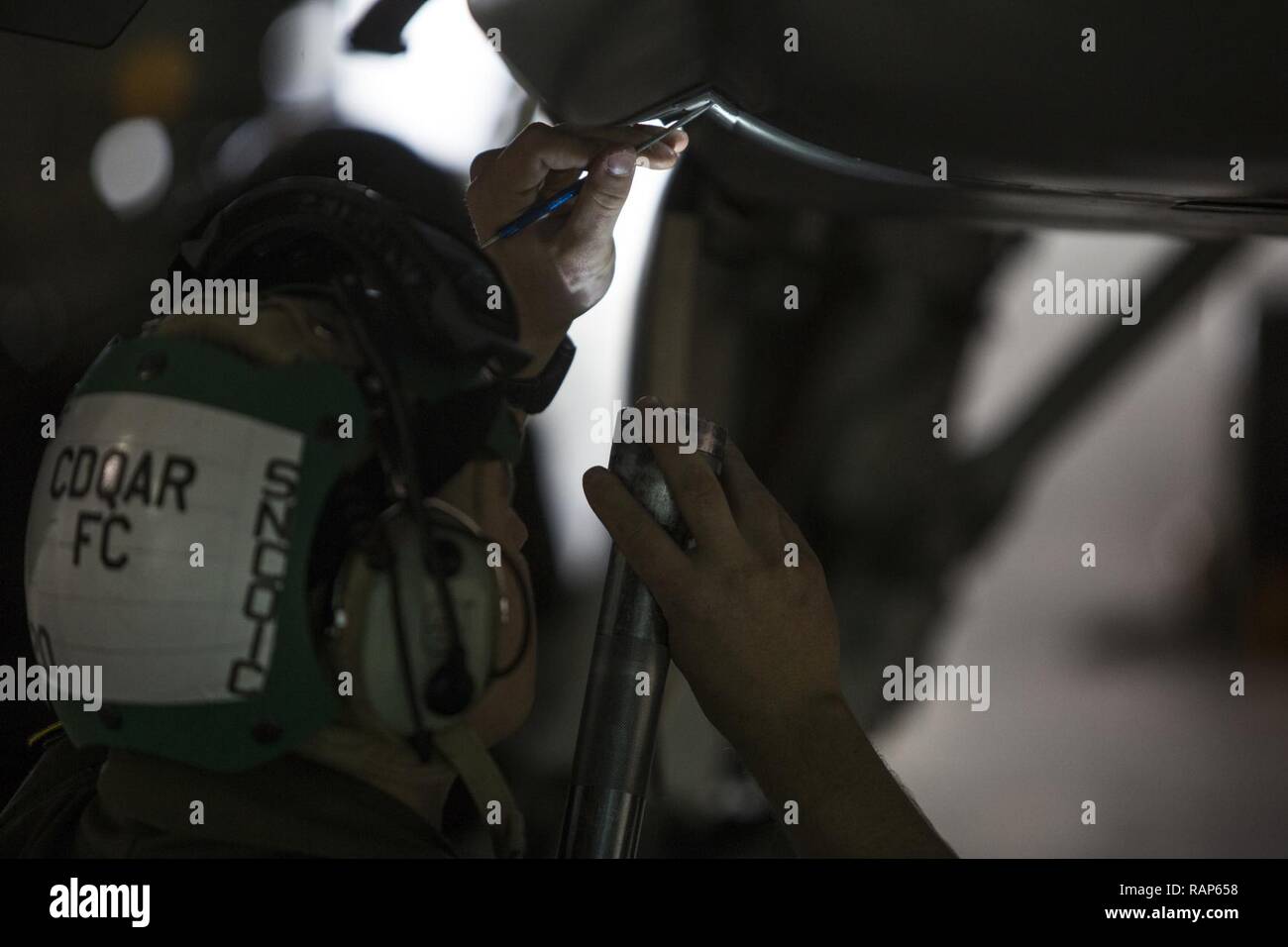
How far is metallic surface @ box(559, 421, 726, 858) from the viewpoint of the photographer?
0.64 meters

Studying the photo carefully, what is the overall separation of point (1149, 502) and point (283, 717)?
21.3 inches

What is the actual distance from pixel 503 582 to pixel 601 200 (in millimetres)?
233

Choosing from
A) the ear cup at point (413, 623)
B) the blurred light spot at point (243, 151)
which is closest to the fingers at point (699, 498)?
the ear cup at point (413, 623)

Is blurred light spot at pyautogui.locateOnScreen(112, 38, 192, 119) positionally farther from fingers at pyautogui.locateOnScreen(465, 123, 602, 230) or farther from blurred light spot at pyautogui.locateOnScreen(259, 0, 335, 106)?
fingers at pyautogui.locateOnScreen(465, 123, 602, 230)

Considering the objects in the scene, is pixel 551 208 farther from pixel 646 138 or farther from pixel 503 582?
pixel 503 582

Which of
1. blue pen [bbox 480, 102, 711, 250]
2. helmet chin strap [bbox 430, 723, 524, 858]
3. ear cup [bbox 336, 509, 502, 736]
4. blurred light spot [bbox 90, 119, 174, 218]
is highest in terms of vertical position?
blurred light spot [bbox 90, 119, 174, 218]

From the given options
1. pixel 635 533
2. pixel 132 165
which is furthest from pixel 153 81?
pixel 635 533

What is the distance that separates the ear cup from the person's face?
0.04 ft

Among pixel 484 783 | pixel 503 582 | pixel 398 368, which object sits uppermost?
pixel 398 368

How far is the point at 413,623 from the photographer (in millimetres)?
605

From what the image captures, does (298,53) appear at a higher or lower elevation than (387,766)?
higher

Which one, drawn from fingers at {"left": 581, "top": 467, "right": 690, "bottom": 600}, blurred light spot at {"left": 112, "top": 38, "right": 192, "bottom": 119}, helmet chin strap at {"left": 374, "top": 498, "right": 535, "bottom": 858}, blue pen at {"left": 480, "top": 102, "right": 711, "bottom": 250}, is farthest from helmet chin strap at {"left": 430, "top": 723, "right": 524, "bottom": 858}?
blurred light spot at {"left": 112, "top": 38, "right": 192, "bottom": 119}

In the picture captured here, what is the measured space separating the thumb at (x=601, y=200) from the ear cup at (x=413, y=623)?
0.19 meters
